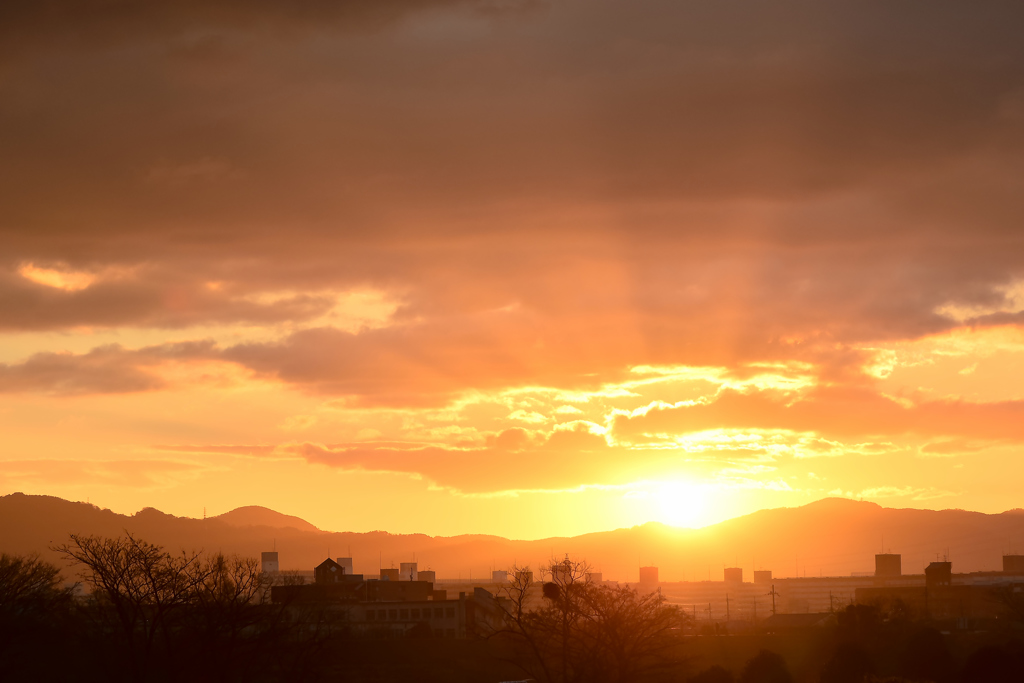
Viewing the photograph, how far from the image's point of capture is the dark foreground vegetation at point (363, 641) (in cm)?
7038

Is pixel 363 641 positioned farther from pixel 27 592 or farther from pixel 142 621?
pixel 142 621

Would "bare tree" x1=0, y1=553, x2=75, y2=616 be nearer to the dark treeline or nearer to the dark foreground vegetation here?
the dark treeline

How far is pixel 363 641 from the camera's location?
172 meters

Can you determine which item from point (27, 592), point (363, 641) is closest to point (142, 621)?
point (27, 592)

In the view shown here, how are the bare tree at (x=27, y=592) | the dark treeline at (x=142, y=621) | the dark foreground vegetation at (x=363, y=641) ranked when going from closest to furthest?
the dark treeline at (x=142, y=621) < the dark foreground vegetation at (x=363, y=641) < the bare tree at (x=27, y=592)

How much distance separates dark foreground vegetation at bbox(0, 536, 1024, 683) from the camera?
→ 231 feet

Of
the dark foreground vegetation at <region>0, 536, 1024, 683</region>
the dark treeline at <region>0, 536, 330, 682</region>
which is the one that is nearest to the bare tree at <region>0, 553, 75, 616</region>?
the dark treeline at <region>0, 536, 330, 682</region>

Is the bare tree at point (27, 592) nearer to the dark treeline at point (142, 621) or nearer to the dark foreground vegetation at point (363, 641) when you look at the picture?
the dark treeline at point (142, 621)

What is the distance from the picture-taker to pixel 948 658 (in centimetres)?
12288

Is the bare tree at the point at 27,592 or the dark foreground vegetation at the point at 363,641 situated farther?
the bare tree at the point at 27,592

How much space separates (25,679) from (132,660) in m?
39.3

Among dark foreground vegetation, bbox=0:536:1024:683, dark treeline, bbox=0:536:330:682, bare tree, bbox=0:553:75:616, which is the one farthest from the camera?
bare tree, bbox=0:553:75:616

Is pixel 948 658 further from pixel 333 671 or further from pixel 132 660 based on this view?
pixel 132 660

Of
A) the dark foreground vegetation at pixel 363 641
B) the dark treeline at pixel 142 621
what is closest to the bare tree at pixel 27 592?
the dark treeline at pixel 142 621
